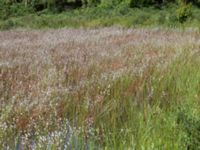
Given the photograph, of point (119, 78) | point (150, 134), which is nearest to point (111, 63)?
point (119, 78)

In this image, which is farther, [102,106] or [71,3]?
[71,3]

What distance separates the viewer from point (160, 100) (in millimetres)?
4902

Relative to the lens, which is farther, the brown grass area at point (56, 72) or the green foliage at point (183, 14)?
the green foliage at point (183, 14)

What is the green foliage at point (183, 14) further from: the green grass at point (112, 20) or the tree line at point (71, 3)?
the tree line at point (71, 3)

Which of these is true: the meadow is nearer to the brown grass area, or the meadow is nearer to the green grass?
the brown grass area

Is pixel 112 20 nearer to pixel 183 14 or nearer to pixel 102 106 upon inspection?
pixel 183 14

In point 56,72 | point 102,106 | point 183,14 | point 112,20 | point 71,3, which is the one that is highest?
point 102,106

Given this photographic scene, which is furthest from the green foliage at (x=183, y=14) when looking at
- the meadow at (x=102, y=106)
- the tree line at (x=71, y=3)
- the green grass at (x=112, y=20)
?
the meadow at (x=102, y=106)

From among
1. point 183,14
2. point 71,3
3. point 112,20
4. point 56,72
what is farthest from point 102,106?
point 71,3

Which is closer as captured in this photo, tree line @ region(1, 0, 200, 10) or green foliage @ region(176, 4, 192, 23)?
green foliage @ region(176, 4, 192, 23)

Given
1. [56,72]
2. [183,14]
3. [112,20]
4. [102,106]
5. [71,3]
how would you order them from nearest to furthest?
[102,106] < [56,72] < [183,14] < [112,20] < [71,3]

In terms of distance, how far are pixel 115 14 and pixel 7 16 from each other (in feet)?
28.0

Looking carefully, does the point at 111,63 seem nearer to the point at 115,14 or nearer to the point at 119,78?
the point at 119,78

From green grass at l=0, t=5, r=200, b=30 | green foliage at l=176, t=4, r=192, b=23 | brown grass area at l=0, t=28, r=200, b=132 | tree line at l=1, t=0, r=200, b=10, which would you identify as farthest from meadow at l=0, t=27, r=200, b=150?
tree line at l=1, t=0, r=200, b=10
